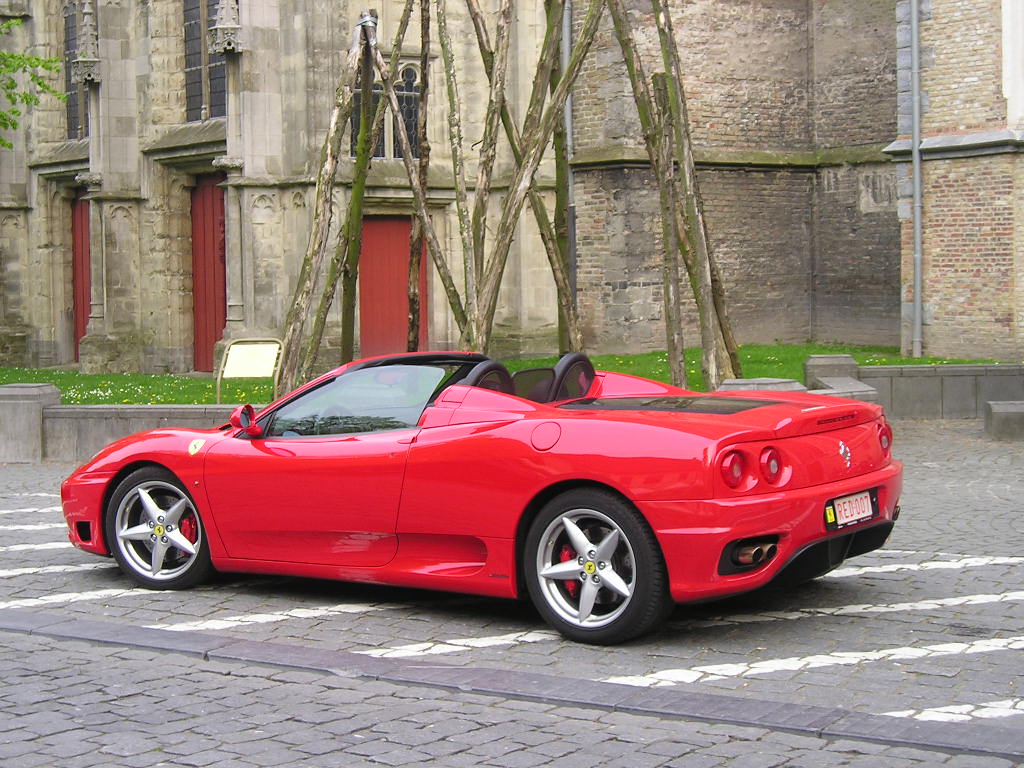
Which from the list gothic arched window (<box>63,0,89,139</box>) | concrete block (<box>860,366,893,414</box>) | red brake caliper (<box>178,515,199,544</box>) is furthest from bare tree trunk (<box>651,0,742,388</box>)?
gothic arched window (<box>63,0,89,139</box>)

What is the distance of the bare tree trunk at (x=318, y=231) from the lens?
44.2ft

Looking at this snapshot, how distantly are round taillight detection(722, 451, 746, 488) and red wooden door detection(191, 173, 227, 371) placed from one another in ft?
74.9

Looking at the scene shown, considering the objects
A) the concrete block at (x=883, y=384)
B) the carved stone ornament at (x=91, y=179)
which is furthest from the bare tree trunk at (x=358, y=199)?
the carved stone ornament at (x=91, y=179)

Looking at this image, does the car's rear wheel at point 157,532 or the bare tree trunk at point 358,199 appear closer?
the car's rear wheel at point 157,532

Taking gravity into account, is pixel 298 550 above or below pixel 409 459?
below

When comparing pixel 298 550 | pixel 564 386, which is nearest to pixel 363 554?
pixel 298 550

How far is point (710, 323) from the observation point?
13.4 meters

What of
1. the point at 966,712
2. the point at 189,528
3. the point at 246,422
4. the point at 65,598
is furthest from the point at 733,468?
the point at 65,598

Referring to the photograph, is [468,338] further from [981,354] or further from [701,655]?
[981,354]

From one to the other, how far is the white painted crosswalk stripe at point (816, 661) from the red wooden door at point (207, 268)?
75.8 feet

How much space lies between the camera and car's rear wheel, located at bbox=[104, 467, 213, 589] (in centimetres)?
782

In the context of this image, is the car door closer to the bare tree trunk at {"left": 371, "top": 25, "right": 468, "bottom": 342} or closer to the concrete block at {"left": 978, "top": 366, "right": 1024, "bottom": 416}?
the bare tree trunk at {"left": 371, "top": 25, "right": 468, "bottom": 342}

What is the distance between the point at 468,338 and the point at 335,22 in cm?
1413

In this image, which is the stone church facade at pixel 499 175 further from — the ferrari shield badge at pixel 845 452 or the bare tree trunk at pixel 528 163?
the ferrari shield badge at pixel 845 452
